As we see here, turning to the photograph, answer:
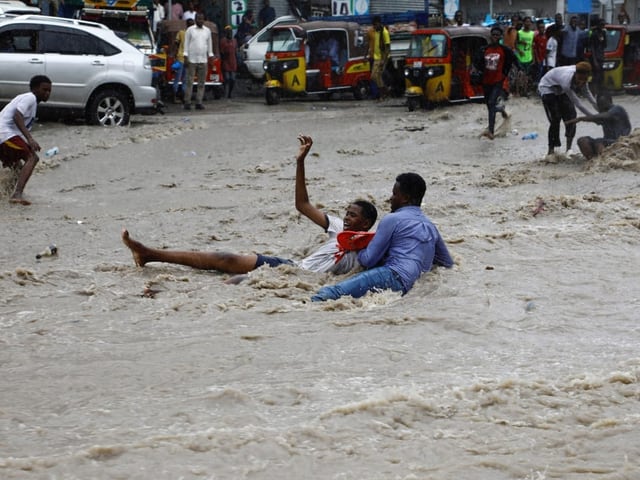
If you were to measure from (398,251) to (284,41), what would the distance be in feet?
53.7

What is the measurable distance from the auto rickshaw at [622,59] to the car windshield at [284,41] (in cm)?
651

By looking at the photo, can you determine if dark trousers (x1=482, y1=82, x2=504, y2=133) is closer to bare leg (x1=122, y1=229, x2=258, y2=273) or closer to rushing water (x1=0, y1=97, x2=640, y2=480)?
rushing water (x1=0, y1=97, x2=640, y2=480)

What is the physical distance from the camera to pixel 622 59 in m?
23.4

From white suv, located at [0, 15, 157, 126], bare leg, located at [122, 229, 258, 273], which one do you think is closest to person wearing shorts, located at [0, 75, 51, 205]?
bare leg, located at [122, 229, 258, 273]

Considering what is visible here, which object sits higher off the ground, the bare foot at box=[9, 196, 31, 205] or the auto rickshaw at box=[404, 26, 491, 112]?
the auto rickshaw at box=[404, 26, 491, 112]

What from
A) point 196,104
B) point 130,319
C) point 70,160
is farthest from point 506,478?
point 196,104

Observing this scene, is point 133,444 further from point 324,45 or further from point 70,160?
point 324,45

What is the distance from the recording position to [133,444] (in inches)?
184

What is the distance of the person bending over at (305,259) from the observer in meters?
7.66

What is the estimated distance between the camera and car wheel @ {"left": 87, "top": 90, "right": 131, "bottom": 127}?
17312 mm

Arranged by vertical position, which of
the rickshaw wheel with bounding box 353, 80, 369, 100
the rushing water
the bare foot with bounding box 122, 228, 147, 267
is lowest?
the rushing water

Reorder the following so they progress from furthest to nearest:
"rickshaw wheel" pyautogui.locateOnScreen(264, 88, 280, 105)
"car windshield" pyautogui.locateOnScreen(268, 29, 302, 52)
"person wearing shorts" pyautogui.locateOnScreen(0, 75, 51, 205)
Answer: "car windshield" pyautogui.locateOnScreen(268, 29, 302, 52) < "rickshaw wheel" pyautogui.locateOnScreen(264, 88, 280, 105) < "person wearing shorts" pyautogui.locateOnScreen(0, 75, 51, 205)

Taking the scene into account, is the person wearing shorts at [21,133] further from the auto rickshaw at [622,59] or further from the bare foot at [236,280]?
the auto rickshaw at [622,59]

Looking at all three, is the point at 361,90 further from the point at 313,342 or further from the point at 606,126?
the point at 313,342
